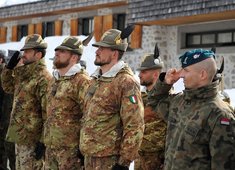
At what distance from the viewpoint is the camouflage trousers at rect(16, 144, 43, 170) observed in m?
5.57

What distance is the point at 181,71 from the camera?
3.54 m

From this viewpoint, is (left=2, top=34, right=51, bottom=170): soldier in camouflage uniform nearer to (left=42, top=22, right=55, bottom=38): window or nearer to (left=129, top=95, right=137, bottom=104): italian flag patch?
(left=129, top=95, right=137, bottom=104): italian flag patch

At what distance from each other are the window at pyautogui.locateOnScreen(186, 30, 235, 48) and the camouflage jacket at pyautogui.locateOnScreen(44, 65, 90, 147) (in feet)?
30.4

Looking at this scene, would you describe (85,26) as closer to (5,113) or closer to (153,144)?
(5,113)

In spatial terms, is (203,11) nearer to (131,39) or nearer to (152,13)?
(152,13)

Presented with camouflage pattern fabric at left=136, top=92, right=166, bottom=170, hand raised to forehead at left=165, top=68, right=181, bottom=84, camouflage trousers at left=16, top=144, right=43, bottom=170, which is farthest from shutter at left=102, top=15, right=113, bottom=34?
hand raised to forehead at left=165, top=68, right=181, bottom=84

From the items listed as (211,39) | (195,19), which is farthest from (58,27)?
(211,39)

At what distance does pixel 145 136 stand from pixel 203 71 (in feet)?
5.88

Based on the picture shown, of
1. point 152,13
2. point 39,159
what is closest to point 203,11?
point 152,13

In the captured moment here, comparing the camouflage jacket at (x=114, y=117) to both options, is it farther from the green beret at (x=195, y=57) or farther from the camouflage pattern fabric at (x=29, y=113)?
the camouflage pattern fabric at (x=29, y=113)

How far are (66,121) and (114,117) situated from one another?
2.52 feet

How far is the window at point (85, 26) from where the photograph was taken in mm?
18866

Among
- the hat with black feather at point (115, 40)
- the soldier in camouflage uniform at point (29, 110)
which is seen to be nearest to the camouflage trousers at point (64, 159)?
the soldier in camouflage uniform at point (29, 110)

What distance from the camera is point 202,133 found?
3.26 meters
